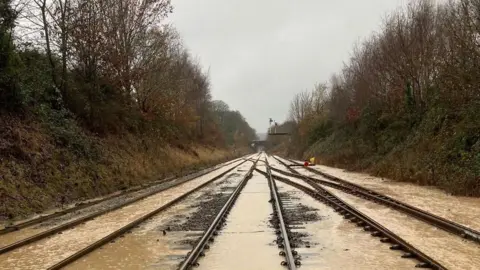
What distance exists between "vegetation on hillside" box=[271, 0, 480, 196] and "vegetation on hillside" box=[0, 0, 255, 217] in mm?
16054

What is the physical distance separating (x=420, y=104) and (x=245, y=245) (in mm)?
28302

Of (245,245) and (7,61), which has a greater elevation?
(7,61)

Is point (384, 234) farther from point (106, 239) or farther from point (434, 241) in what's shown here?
point (106, 239)

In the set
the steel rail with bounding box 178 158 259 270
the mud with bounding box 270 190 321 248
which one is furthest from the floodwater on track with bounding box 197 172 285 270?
the mud with bounding box 270 190 321 248

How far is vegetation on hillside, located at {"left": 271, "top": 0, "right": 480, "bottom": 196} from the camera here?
22.7 m

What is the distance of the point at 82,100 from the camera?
29797 mm

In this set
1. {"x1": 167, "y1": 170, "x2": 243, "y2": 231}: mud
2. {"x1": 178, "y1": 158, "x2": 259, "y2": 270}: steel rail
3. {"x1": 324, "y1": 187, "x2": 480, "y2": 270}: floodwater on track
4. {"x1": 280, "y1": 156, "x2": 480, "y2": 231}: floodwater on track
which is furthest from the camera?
{"x1": 280, "y1": 156, "x2": 480, "y2": 231}: floodwater on track

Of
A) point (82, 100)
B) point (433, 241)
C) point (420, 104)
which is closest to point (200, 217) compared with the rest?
point (433, 241)

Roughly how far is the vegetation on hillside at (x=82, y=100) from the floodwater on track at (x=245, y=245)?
7274 millimetres

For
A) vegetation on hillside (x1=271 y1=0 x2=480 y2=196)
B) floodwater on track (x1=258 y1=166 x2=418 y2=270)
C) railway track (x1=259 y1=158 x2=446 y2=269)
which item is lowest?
floodwater on track (x1=258 y1=166 x2=418 y2=270)

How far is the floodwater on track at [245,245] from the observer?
332 inches

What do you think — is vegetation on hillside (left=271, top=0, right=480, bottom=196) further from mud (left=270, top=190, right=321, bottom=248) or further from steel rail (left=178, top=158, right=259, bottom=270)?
steel rail (left=178, top=158, right=259, bottom=270)

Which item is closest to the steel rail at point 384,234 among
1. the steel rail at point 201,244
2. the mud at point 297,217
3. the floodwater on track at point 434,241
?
the floodwater on track at point 434,241

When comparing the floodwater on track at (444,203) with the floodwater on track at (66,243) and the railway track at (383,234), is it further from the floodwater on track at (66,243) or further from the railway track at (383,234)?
the floodwater on track at (66,243)
